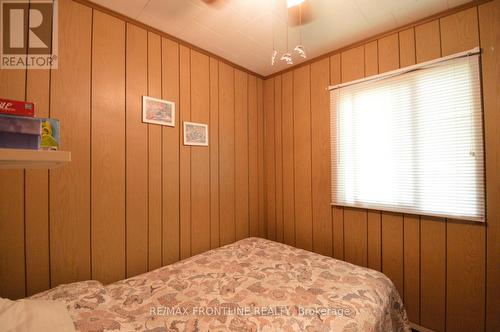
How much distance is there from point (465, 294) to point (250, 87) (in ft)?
8.77

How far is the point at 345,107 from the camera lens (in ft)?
6.86

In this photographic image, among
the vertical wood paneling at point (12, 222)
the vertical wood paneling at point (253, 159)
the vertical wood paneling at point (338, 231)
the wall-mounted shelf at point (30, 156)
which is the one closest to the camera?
the wall-mounted shelf at point (30, 156)

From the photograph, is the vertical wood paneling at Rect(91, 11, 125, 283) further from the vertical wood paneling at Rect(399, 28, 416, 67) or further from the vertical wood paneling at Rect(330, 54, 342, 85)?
the vertical wood paneling at Rect(399, 28, 416, 67)

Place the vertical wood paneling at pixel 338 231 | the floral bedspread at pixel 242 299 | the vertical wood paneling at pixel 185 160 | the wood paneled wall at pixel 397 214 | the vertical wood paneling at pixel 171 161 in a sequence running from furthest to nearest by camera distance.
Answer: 1. the vertical wood paneling at pixel 338 231
2. the vertical wood paneling at pixel 185 160
3. the vertical wood paneling at pixel 171 161
4. the wood paneled wall at pixel 397 214
5. the floral bedspread at pixel 242 299

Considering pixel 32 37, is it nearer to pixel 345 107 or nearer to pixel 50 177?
pixel 50 177

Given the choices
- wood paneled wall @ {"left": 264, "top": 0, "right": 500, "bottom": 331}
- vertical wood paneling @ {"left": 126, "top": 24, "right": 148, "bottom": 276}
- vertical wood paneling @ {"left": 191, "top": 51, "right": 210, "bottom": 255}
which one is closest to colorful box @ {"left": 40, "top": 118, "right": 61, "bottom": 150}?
vertical wood paneling @ {"left": 126, "top": 24, "right": 148, "bottom": 276}

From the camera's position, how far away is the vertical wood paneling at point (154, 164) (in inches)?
70.1

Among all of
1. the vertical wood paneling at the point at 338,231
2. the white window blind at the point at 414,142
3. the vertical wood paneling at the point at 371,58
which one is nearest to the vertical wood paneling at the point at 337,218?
the vertical wood paneling at the point at 338,231

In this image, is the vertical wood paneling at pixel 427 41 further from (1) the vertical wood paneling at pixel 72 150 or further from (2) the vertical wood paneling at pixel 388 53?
(1) the vertical wood paneling at pixel 72 150

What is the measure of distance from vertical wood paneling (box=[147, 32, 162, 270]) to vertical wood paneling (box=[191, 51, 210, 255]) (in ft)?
1.04

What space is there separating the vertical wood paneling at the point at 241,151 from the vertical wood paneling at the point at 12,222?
167cm

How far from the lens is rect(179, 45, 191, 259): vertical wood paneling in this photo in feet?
6.48

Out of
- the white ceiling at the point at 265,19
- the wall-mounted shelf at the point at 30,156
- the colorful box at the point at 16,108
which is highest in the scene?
the white ceiling at the point at 265,19

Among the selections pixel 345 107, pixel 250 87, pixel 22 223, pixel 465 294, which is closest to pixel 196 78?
pixel 250 87
